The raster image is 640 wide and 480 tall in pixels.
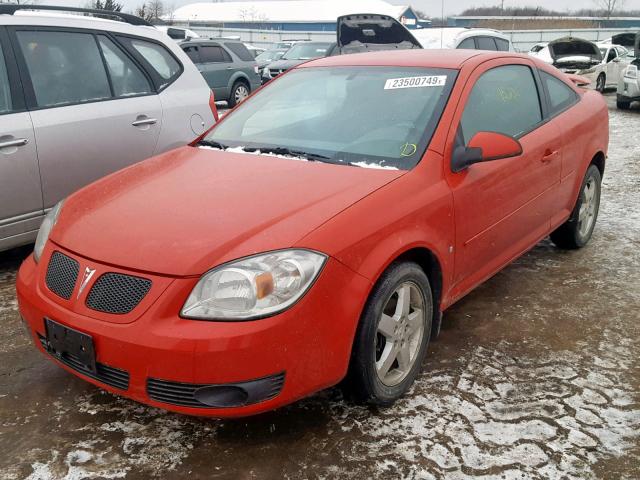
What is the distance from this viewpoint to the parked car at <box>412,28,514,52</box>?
1199 centimetres

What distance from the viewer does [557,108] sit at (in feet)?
14.0

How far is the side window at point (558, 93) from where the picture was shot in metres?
4.27

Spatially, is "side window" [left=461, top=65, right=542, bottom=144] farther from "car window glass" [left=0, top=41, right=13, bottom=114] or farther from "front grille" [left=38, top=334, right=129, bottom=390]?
"car window glass" [left=0, top=41, right=13, bottom=114]

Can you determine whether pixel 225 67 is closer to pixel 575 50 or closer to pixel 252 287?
pixel 575 50

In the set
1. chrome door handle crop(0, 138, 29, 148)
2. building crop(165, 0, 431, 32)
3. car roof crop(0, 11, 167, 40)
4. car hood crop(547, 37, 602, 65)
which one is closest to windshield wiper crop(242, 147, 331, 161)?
chrome door handle crop(0, 138, 29, 148)

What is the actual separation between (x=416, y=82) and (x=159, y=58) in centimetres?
267

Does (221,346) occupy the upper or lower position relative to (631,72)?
upper

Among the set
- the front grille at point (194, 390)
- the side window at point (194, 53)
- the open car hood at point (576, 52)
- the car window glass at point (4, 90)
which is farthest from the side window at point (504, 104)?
the open car hood at point (576, 52)

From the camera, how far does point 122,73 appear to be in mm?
4863

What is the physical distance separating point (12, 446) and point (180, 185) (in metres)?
1.29

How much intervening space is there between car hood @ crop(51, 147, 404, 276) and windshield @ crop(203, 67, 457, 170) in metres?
0.17

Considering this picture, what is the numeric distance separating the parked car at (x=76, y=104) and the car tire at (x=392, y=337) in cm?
266

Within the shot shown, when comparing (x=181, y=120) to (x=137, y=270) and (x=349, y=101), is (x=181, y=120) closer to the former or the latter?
(x=349, y=101)

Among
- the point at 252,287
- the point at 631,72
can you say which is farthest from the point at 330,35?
the point at 252,287
